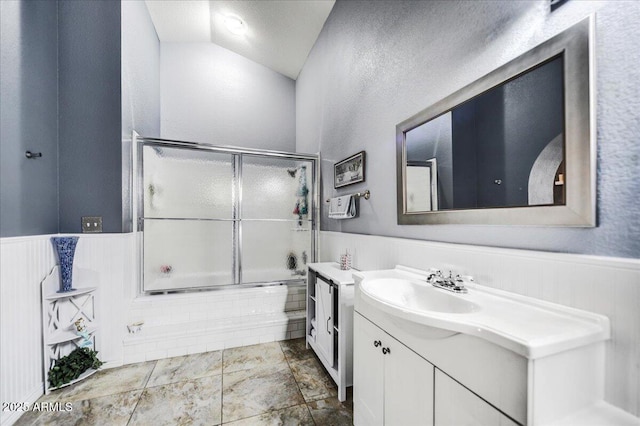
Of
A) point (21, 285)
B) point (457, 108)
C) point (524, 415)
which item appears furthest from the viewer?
point (21, 285)

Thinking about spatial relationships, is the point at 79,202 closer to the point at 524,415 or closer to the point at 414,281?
the point at 414,281

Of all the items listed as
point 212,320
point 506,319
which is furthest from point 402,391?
point 212,320

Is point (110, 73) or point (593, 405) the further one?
point (110, 73)

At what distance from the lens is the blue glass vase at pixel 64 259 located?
1.83 m

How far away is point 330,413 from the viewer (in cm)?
151

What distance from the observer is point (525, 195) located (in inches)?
37.1

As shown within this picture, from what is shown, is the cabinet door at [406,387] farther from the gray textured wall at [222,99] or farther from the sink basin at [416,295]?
the gray textured wall at [222,99]

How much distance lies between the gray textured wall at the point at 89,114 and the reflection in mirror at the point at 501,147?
229 cm

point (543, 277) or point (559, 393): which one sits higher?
point (543, 277)

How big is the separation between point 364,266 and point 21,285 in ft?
7.10

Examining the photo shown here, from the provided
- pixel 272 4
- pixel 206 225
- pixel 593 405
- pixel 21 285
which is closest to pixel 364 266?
pixel 593 405

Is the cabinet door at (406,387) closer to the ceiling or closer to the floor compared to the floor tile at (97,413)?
closer to the ceiling

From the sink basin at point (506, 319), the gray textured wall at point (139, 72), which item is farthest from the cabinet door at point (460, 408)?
the gray textured wall at point (139, 72)

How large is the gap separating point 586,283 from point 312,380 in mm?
1644
